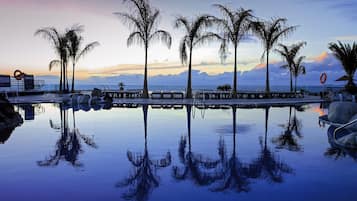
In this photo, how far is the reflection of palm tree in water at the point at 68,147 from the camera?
6364 millimetres

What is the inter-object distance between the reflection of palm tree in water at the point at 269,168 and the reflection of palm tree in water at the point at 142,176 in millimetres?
1629

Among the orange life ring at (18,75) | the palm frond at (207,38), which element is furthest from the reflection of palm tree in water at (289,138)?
the orange life ring at (18,75)

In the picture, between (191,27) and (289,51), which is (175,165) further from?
(289,51)

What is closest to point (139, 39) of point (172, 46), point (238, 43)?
point (172, 46)

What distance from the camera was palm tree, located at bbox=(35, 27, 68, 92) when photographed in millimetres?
30797

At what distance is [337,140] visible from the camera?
317 inches

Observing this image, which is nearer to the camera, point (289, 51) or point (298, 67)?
point (289, 51)

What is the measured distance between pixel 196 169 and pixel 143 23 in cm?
1909

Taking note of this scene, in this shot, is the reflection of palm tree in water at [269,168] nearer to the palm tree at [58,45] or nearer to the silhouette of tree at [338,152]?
the silhouette of tree at [338,152]

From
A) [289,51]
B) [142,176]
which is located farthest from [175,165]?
[289,51]

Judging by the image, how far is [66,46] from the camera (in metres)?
31.9

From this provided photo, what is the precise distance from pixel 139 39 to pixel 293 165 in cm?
1905

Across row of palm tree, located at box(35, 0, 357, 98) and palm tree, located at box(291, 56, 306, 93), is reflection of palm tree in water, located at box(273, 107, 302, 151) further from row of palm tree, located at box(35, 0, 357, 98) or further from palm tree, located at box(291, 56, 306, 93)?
palm tree, located at box(291, 56, 306, 93)

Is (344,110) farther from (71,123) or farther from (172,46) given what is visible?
(172,46)
